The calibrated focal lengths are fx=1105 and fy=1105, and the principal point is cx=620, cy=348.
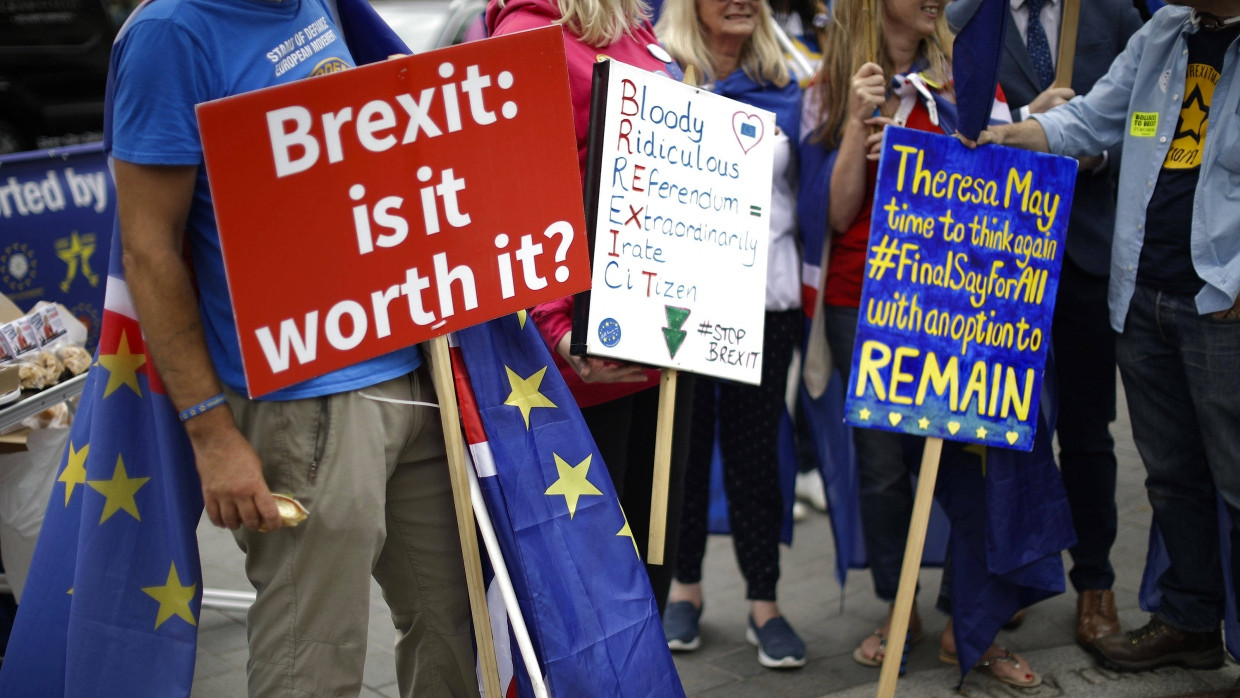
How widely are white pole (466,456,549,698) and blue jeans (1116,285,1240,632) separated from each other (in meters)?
1.91

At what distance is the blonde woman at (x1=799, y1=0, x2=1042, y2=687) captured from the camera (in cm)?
303

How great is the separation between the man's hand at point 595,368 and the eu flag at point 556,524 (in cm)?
12

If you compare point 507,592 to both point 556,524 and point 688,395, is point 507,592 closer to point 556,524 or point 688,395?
point 556,524

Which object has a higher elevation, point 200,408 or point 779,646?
point 200,408

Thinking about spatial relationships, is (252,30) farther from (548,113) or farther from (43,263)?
(43,263)

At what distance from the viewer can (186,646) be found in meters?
2.03

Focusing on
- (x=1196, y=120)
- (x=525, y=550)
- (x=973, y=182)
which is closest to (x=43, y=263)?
(x=525, y=550)

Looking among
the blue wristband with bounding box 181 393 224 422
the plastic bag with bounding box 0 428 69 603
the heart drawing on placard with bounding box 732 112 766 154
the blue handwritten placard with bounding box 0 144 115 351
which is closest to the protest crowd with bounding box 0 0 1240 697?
the blue wristband with bounding box 181 393 224 422

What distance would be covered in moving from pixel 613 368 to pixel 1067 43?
1845 millimetres

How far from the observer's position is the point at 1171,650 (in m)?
3.19

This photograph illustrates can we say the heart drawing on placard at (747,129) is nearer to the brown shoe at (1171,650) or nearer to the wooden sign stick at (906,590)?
the wooden sign stick at (906,590)

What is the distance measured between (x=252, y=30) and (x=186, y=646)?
111 cm

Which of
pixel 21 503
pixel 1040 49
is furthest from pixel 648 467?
pixel 1040 49

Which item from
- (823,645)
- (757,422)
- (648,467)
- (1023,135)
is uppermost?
(1023,135)
